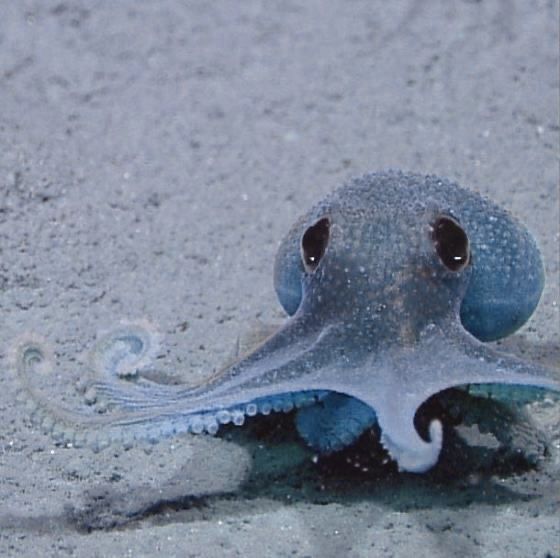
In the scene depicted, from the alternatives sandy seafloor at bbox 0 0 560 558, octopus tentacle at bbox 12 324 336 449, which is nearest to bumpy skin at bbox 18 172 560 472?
octopus tentacle at bbox 12 324 336 449

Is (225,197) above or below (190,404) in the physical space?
above

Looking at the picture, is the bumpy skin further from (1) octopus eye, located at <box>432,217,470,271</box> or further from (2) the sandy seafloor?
(2) the sandy seafloor

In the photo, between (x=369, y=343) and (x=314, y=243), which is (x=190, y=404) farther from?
(x=314, y=243)

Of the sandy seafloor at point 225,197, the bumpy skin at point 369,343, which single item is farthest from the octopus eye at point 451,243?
the sandy seafloor at point 225,197

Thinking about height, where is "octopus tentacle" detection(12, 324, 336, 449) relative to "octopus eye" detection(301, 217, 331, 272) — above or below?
below

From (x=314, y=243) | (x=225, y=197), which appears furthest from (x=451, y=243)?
(x=225, y=197)

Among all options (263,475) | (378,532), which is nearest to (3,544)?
(263,475)

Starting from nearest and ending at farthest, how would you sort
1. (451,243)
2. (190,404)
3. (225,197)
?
(190,404), (451,243), (225,197)

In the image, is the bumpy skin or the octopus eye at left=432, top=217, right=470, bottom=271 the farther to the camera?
the octopus eye at left=432, top=217, right=470, bottom=271

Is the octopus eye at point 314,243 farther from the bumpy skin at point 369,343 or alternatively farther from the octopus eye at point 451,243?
the octopus eye at point 451,243
